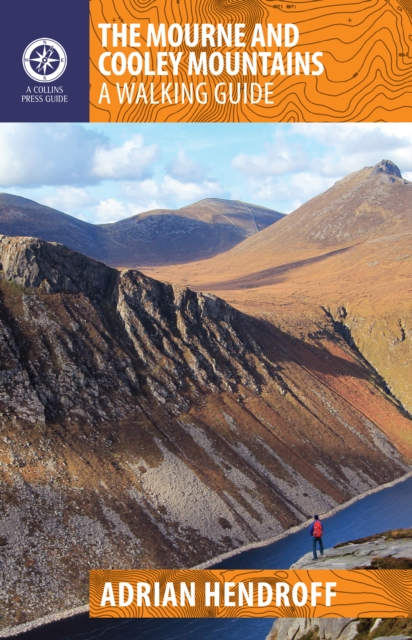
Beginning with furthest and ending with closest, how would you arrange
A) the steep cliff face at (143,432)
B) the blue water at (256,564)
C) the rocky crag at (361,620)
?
the steep cliff face at (143,432) → the blue water at (256,564) → the rocky crag at (361,620)

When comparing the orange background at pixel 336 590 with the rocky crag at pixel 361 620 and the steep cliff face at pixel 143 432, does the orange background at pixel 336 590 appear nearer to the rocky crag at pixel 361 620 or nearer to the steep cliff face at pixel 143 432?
the rocky crag at pixel 361 620

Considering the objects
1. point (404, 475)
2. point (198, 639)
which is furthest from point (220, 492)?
point (404, 475)

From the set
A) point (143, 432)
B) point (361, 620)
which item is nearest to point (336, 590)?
point (361, 620)

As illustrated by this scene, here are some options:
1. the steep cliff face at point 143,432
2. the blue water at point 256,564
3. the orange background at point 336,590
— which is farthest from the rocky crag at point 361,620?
the steep cliff face at point 143,432

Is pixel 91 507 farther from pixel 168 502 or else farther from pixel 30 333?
pixel 30 333

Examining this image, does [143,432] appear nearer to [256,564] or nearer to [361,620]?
[256,564]

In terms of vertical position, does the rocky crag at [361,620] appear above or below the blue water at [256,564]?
above

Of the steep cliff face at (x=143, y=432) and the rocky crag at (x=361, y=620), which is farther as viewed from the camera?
the steep cliff face at (x=143, y=432)

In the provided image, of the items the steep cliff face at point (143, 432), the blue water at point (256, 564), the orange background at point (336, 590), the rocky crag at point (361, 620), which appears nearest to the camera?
the orange background at point (336, 590)
